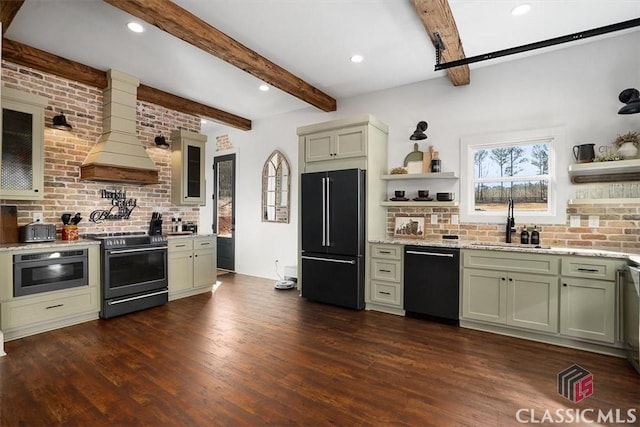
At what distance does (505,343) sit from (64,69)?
5.61 m

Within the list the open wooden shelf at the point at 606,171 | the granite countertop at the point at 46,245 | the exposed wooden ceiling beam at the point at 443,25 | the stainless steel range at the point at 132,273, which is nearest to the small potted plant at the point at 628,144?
the open wooden shelf at the point at 606,171

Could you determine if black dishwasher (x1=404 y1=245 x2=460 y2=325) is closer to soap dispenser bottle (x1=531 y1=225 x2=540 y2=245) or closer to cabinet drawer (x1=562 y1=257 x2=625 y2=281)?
soap dispenser bottle (x1=531 y1=225 x2=540 y2=245)

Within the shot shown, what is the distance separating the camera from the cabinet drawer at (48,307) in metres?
3.10

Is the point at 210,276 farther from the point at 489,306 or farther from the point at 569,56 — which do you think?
the point at 569,56

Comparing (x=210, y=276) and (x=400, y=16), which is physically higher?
(x=400, y=16)

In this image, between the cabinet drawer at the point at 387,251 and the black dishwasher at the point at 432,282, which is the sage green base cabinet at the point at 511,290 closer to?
the black dishwasher at the point at 432,282

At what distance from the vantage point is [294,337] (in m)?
3.21

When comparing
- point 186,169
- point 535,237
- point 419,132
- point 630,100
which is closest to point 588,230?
point 535,237

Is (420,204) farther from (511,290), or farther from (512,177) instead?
(511,290)

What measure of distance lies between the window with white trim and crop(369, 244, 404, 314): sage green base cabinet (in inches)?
40.4

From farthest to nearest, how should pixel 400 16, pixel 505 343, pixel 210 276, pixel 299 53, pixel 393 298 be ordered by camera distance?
pixel 210 276 → pixel 393 298 → pixel 299 53 → pixel 505 343 → pixel 400 16

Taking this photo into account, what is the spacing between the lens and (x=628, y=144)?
3084 millimetres

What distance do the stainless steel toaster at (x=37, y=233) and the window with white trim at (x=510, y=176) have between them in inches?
189

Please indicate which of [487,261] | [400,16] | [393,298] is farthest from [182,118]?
[487,261]
